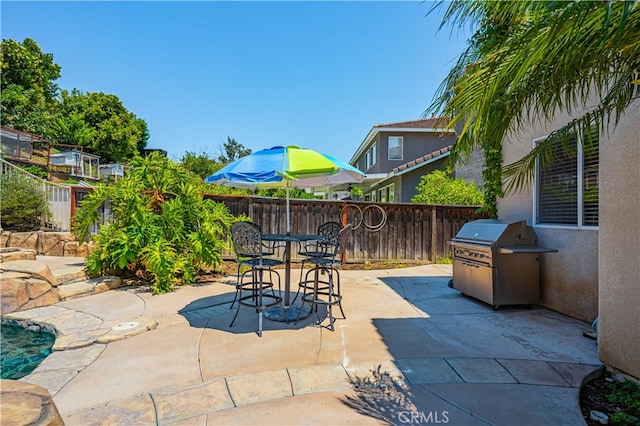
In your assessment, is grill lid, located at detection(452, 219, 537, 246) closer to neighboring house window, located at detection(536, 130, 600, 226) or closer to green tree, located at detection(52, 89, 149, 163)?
neighboring house window, located at detection(536, 130, 600, 226)

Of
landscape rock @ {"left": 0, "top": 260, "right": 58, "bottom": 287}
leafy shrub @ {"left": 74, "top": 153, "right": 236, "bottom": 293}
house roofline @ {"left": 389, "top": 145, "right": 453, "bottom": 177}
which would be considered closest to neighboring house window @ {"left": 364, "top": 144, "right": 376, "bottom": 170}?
house roofline @ {"left": 389, "top": 145, "right": 453, "bottom": 177}

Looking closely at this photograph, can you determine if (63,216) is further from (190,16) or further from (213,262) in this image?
(190,16)

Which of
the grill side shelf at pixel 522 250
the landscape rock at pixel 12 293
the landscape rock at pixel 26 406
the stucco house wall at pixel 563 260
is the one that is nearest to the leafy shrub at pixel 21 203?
the landscape rock at pixel 12 293

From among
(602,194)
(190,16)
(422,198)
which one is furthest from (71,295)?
(422,198)

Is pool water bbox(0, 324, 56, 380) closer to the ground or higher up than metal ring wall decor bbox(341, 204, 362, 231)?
closer to the ground

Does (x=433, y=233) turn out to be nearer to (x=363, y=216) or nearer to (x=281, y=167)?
(x=363, y=216)

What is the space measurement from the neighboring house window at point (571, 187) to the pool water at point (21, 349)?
Result: 269 inches

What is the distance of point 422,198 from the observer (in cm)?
1125

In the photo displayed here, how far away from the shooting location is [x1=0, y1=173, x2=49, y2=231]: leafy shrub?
806cm

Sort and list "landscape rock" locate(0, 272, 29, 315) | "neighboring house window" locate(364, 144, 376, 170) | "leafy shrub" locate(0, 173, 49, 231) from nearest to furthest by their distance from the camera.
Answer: "landscape rock" locate(0, 272, 29, 315) → "leafy shrub" locate(0, 173, 49, 231) → "neighboring house window" locate(364, 144, 376, 170)

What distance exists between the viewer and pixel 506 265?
4.85 metres

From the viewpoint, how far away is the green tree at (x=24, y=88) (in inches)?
862

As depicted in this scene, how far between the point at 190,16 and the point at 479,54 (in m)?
7.22

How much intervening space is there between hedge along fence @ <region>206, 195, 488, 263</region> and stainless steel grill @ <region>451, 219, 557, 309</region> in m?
3.47
